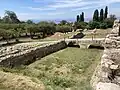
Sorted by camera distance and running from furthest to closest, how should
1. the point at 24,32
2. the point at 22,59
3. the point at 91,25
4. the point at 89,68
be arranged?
the point at 91,25 < the point at 24,32 < the point at 22,59 < the point at 89,68

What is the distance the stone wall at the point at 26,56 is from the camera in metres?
17.4

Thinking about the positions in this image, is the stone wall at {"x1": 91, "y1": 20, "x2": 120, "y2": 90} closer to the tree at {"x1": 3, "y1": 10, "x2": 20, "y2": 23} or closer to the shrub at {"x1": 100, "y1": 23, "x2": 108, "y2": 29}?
the shrub at {"x1": 100, "y1": 23, "x2": 108, "y2": 29}

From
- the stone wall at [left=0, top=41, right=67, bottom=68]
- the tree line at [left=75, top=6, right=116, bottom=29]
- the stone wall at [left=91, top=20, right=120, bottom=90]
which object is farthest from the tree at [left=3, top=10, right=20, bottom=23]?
the stone wall at [left=91, top=20, right=120, bottom=90]

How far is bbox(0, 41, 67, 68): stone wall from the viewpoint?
1744cm

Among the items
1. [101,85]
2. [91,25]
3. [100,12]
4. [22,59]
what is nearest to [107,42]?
[101,85]

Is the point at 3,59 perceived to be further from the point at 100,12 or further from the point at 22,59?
the point at 100,12

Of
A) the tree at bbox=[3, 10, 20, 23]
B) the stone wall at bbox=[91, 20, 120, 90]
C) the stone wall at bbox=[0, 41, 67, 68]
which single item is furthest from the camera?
the tree at bbox=[3, 10, 20, 23]

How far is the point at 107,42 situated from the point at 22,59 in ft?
36.8

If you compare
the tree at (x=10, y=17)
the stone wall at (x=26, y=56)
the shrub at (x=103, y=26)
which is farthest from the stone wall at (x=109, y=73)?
the tree at (x=10, y=17)

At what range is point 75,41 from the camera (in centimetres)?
3353

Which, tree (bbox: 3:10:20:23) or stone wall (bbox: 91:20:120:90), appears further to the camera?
tree (bbox: 3:10:20:23)

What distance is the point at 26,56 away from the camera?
20.9 m

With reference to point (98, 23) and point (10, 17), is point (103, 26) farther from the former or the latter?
point (10, 17)

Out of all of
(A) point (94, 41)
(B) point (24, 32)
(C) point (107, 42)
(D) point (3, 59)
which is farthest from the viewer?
(B) point (24, 32)
